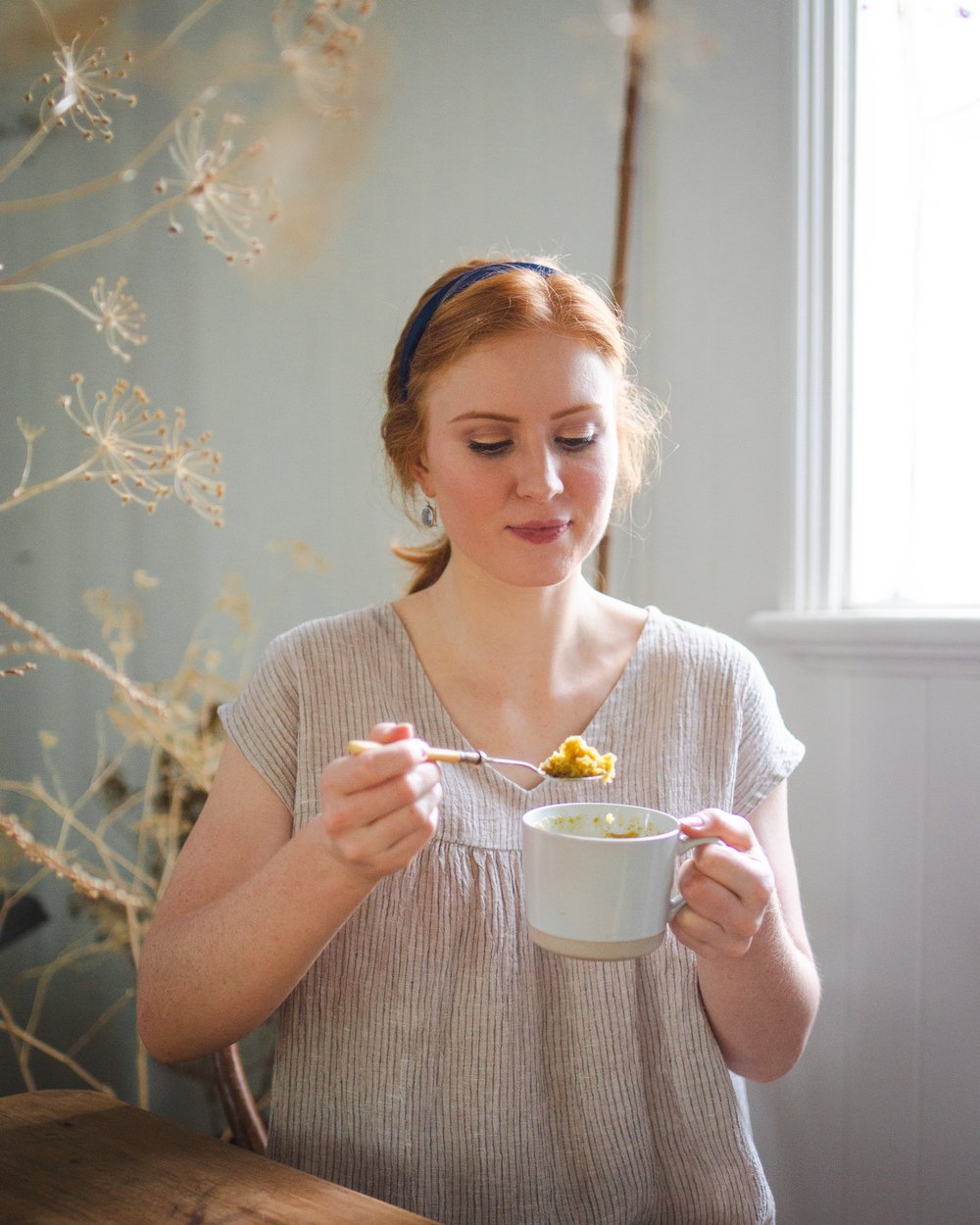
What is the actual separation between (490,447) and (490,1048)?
0.62 meters

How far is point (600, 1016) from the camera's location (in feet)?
3.67

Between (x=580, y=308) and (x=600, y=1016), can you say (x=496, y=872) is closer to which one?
(x=600, y=1016)

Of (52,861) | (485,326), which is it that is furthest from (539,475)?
(52,861)

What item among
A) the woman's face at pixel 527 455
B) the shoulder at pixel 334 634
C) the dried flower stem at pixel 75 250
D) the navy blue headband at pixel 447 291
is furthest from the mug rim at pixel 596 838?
the dried flower stem at pixel 75 250

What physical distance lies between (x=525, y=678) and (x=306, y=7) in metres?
1.32

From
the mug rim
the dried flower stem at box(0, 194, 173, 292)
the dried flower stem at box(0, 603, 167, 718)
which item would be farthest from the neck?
the dried flower stem at box(0, 194, 173, 292)

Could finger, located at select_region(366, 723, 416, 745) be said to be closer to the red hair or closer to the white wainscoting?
the red hair

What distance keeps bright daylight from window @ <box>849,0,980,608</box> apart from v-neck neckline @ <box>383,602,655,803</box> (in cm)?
51

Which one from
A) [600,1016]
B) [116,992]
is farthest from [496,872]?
[116,992]

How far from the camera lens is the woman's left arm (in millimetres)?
837

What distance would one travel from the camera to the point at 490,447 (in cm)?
115

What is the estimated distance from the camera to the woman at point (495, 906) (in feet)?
3.51

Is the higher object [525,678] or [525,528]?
[525,528]

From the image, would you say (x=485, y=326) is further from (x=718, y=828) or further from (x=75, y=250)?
(x=75, y=250)
